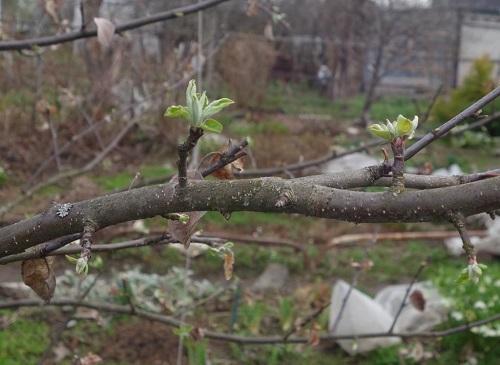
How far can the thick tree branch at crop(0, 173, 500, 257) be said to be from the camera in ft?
2.31

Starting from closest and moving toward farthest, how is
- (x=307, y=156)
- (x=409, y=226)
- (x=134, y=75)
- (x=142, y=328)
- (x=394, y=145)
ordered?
(x=394, y=145) → (x=142, y=328) → (x=409, y=226) → (x=134, y=75) → (x=307, y=156)

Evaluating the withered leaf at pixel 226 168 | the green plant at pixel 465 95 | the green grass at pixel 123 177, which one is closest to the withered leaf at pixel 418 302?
the withered leaf at pixel 226 168

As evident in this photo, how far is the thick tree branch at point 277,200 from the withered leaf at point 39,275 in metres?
0.17

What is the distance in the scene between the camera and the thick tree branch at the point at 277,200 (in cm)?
71

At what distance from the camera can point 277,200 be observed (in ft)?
2.48

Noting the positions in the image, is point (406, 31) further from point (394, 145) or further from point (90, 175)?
point (394, 145)

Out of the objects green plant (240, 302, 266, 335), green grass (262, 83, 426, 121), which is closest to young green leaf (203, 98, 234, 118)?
green plant (240, 302, 266, 335)

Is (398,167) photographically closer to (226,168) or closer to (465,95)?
(226,168)

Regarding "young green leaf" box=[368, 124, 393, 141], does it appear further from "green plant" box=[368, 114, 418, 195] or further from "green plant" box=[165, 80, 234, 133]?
"green plant" box=[165, 80, 234, 133]

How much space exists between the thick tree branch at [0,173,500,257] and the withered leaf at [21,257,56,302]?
0.17 metres

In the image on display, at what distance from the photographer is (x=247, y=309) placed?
3.73m

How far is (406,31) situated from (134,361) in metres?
9.42

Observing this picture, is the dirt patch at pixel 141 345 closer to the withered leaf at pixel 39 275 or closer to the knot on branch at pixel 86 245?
the withered leaf at pixel 39 275

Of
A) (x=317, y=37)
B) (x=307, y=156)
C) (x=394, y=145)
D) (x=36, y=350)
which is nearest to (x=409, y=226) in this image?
(x=307, y=156)
